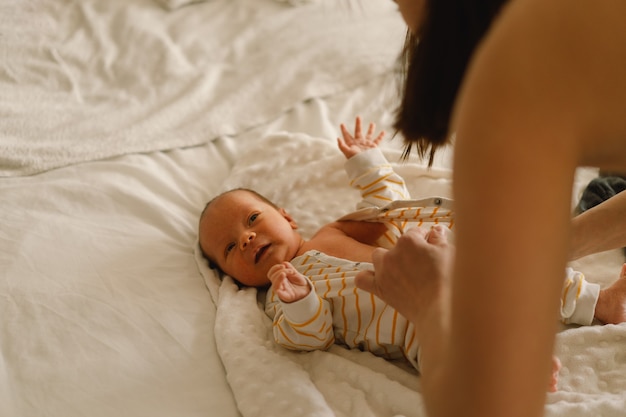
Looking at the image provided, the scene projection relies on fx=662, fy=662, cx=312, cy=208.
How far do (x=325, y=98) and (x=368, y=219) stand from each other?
52 centimetres

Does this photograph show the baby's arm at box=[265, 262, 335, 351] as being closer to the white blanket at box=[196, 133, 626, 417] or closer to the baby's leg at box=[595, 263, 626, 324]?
the white blanket at box=[196, 133, 626, 417]

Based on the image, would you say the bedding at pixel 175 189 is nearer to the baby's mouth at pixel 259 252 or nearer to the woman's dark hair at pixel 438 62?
the baby's mouth at pixel 259 252

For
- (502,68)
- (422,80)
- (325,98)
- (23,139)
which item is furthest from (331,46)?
(502,68)

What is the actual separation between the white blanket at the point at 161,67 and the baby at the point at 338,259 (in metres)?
0.35

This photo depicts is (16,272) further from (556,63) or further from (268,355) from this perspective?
(556,63)

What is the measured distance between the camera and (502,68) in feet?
1.61

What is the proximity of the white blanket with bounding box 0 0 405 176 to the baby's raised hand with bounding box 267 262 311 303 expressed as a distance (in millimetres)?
573

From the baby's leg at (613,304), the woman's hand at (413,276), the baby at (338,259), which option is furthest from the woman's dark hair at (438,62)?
the baby's leg at (613,304)

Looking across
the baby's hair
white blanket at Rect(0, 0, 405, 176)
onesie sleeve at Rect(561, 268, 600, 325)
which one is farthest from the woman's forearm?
white blanket at Rect(0, 0, 405, 176)

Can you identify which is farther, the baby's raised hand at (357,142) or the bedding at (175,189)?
the baby's raised hand at (357,142)

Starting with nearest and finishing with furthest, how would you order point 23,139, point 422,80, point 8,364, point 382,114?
point 422,80 → point 8,364 → point 23,139 → point 382,114

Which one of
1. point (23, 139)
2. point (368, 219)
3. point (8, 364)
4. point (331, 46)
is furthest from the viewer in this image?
point (331, 46)

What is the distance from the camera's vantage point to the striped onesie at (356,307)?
109 cm

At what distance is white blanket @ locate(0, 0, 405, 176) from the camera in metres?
1.57
